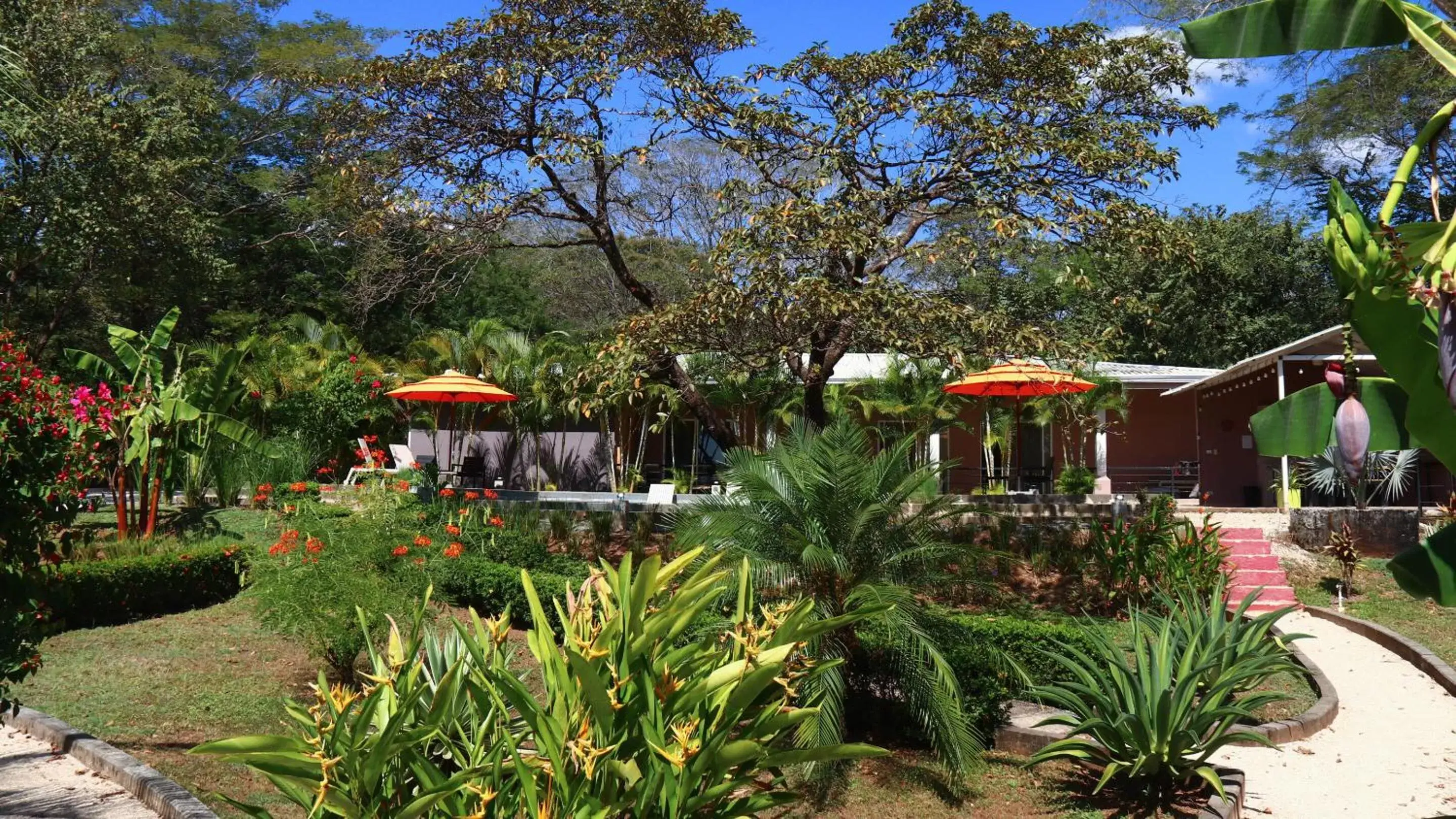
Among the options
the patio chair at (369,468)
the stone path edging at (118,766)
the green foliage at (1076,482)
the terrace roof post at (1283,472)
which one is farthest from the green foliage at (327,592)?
the green foliage at (1076,482)

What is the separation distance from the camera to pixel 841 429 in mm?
8195

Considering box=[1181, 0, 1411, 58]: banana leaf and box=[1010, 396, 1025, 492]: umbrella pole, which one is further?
box=[1010, 396, 1025, 492]: umbrella pole

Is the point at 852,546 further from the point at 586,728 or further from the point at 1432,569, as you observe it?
the point at 1432,569

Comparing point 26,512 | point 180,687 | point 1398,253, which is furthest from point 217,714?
point 1398,253

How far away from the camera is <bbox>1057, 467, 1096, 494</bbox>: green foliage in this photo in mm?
20641

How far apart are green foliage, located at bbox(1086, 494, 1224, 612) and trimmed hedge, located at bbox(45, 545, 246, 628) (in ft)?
32.4

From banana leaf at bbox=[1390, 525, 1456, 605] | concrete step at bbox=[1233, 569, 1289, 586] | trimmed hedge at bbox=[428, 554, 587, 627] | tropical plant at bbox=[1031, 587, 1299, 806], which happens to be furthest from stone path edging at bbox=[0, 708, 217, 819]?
concrete step at bbox=[1233, 569, 1289, 586]

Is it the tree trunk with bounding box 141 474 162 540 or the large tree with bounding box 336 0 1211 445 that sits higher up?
the large tree with bounding box 336 0 1211 445

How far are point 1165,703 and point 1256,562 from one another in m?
8.85

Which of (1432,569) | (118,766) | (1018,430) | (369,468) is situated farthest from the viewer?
(1018,430)

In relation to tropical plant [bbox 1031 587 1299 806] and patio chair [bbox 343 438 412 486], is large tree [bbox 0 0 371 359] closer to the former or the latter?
patio chair [bbox 343 438 412 486]

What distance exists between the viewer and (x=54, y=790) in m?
6.20

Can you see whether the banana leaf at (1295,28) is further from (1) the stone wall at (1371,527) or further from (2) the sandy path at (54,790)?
(1) the stone wall at (1371,527)

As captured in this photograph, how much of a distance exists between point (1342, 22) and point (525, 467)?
23.6m
